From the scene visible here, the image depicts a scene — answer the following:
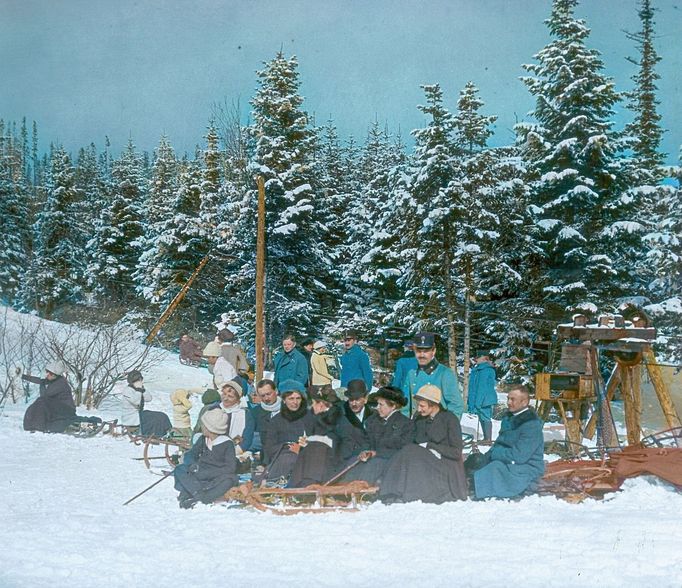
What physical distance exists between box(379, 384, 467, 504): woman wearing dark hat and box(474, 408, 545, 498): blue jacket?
250mm

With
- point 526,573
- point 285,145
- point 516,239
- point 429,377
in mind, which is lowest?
point 526,573

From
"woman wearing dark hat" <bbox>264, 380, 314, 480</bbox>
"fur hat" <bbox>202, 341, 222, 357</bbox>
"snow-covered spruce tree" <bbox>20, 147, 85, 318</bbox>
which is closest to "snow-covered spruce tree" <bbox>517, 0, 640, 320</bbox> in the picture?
"fur hat" <bbox>202, 341, 222, 357</bbox>

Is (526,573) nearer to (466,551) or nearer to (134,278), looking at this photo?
(466,551)

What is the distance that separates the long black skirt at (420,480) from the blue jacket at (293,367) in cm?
416

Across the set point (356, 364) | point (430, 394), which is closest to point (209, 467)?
point (430, 394)

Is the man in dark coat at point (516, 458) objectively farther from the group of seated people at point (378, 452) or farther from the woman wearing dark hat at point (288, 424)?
the woman wearing dark hat at point (288, 424)

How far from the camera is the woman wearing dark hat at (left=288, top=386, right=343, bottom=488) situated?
693cm

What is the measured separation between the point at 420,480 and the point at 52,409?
715 centimetres

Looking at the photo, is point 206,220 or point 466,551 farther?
point 206,220

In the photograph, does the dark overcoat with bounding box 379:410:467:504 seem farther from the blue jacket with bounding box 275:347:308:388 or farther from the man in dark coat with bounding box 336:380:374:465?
the blue jacket with bounding box 275:347:308:388

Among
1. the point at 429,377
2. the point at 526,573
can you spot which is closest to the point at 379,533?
the point at 526,573

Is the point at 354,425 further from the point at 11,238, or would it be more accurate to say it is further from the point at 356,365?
the point at 11,238

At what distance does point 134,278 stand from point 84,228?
29.5ft

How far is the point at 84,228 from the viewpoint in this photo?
40406 millimetres
